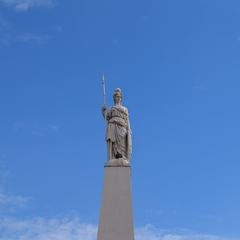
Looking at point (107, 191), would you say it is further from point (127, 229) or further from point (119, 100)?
point (119, 100)

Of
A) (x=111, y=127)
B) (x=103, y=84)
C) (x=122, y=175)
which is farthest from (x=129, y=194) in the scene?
(x=103, y=84)

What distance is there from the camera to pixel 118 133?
19188 mm

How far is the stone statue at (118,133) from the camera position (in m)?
18.8

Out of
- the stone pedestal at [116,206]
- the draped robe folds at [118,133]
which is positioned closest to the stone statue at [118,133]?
the draped robe folds at [118,133]

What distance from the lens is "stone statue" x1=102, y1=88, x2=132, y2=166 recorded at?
1883 cm

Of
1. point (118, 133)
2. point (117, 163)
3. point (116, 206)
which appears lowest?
point (116, 206)

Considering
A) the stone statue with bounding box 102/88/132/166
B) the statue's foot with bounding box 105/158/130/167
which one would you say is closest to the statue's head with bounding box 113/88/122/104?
the stone statue with bounding box 102/88/132/166

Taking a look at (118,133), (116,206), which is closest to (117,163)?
(118,133)

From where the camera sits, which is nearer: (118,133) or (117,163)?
(117,163)

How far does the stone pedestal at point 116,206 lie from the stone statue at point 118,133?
0.40m

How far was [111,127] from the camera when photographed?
19.3 metres

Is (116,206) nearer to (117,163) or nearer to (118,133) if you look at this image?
(117,163)

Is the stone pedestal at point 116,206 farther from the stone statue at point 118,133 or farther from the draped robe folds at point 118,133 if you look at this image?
the draped robe folds at point 118,133

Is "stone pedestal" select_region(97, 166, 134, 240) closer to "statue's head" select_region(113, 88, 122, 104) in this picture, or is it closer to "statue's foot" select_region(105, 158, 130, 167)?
"statue's foot" select_region(105, 158, 130, 167)
